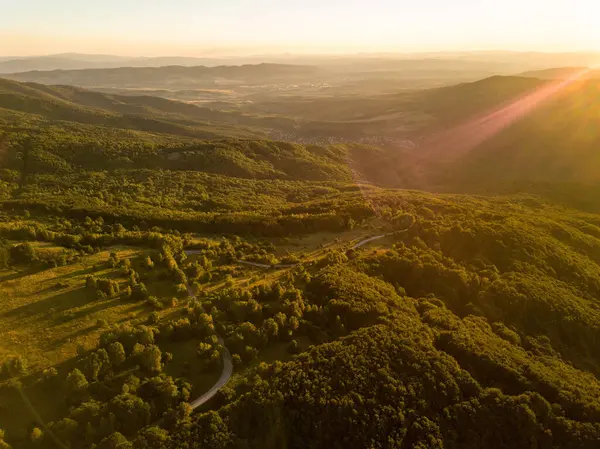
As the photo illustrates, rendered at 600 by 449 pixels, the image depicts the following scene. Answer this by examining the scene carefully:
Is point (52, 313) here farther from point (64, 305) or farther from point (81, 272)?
point (81, 272)

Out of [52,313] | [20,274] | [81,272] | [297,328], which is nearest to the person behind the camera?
[52,313]

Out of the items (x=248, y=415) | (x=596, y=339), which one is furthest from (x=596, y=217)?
(x=248, y=415)

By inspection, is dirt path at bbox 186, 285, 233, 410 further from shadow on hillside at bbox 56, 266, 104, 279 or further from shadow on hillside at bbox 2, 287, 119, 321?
shadow on hillside at bbox 56, 266, 104, 279

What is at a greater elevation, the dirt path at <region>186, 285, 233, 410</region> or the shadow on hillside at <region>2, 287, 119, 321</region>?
the shadow on hillside at <region>2, 287, 119, 321</region>

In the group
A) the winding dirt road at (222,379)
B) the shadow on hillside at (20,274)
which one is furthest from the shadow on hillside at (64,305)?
the winding dirt road at (222,379)

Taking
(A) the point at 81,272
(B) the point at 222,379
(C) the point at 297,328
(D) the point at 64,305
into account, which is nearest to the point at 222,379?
(B) the point at 222,379

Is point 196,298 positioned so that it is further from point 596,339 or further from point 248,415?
point 596,339

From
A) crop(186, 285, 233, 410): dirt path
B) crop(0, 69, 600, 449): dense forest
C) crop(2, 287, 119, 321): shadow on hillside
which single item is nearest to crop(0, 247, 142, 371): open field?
crop(2, 287, 119, 321): shadow on hillside

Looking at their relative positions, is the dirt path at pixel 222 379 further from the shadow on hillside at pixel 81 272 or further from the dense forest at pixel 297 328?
the shadow on hillside at pixel 81 272
